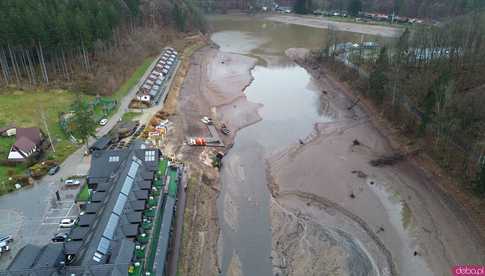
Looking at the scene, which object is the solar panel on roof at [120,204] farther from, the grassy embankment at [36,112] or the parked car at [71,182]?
the grassy embankment at [36,112]

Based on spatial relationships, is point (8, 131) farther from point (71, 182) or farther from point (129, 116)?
point (71, 182)

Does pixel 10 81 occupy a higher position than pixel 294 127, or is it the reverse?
pixel 10 81

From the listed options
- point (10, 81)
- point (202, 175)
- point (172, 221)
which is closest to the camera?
point (172, 221)

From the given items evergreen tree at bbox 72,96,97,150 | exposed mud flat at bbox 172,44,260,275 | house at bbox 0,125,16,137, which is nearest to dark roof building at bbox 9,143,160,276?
exposed mud flat at bbox 172,44,260,275

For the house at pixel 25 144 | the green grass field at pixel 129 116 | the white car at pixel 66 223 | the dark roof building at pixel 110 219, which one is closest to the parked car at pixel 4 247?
the white car at pixel 66 223

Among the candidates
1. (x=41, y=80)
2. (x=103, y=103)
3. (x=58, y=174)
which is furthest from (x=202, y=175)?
(x=41, y=80)

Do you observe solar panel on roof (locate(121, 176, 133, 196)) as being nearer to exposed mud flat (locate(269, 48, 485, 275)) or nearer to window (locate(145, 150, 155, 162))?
window (locate(145, 150, 155, 162))

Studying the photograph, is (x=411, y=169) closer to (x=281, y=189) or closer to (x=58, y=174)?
(x=281, y=189)
